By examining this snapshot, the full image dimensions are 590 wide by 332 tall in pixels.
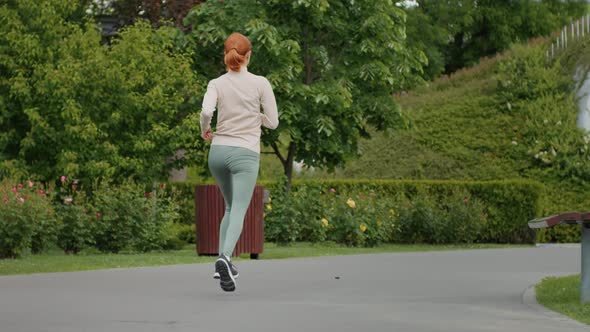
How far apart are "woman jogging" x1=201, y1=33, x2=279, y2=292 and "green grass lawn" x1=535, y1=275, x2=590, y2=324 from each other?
2.73 meters

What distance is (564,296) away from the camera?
35.4 feet

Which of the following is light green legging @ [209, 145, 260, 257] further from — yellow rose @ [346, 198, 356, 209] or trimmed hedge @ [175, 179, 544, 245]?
trimmed hedge @ [175, 179, 544, 245]

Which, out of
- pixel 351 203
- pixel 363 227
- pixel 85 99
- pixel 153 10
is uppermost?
pixel 153 10

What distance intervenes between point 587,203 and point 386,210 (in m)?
6.33

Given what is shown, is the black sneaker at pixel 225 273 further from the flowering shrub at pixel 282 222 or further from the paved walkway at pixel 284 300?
the flowering shrub at pixel 282 222

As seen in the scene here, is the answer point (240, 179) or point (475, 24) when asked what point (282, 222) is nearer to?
point (240, 179)

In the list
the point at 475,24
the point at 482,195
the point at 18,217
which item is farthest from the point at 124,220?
the point at 475,24

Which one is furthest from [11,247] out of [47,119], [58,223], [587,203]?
[587,203]

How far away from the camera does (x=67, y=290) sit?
1083cm

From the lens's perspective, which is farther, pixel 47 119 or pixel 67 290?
pixel 47 119

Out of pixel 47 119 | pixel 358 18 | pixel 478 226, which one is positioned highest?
pixel 358 18

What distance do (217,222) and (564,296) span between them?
7.83 meters

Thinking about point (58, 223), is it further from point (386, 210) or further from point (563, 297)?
point (563, 297)

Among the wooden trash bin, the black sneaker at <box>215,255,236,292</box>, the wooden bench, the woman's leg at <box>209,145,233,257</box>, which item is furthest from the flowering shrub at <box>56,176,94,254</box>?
the wooden bench
